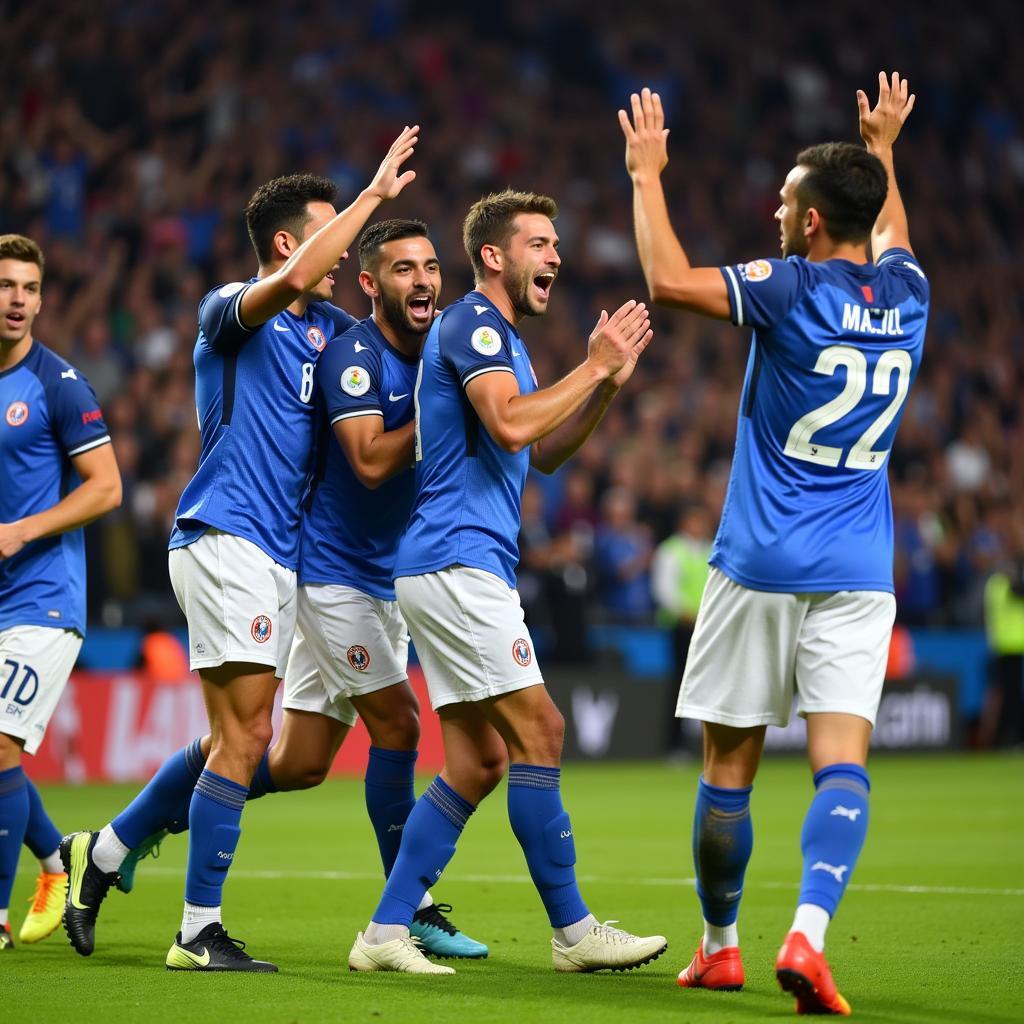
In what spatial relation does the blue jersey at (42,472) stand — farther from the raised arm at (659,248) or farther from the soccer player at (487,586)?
the raised arm at (659,248)

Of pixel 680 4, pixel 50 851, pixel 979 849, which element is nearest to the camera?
pixel 50 851

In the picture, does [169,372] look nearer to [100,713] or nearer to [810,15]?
[100,713]

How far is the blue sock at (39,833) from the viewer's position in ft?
22.7

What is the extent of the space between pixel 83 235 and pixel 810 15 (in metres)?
13.1

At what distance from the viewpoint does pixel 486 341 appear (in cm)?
567

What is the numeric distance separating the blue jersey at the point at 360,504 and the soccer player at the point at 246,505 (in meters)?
0.12

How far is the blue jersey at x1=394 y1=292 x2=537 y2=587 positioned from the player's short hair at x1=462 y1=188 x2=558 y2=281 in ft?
0.67

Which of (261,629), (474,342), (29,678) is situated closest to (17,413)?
A: (29,678)

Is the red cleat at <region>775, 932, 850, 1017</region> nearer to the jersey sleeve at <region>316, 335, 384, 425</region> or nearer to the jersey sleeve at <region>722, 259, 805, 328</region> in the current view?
the jersey sleeve at <region>722, 259, 805, 328</region>

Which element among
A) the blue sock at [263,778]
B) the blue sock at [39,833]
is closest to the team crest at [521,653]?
the blue sock at [263,778]

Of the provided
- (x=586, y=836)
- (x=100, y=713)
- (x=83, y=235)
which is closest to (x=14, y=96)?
(x=83, y=235)

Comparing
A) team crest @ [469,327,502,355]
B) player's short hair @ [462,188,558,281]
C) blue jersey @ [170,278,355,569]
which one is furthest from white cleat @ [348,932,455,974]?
player's short hair @ [462,188,558,281]

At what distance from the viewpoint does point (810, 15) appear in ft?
84.7

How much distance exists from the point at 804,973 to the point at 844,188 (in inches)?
88.5
